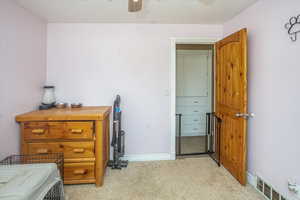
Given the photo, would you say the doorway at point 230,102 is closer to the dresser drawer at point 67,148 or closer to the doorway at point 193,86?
the doorway at point 193,86

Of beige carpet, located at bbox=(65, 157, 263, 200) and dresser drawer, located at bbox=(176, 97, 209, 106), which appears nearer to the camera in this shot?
beige carpet, located at bbox=(65, 157, 263, 200)

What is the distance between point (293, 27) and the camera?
5.18 ft

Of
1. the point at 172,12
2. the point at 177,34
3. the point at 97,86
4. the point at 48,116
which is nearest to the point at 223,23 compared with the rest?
the point at 177,34

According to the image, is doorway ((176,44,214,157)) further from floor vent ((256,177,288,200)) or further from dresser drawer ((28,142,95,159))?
dresser drawer ((28,142,95,159))

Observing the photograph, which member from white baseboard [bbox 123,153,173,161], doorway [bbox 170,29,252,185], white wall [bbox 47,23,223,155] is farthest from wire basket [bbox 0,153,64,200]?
doorway [bbox 170,29,252,185]

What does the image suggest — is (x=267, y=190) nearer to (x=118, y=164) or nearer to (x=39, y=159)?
(x=118, y=164)

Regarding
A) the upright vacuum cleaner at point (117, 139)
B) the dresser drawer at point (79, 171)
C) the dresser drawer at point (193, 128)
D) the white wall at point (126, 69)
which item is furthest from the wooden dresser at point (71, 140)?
the dresser drawer at point (193, 128)

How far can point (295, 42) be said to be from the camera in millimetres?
1563

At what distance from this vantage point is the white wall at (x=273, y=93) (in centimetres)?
159

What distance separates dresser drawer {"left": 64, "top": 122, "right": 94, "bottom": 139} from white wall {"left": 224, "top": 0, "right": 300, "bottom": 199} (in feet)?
6.67

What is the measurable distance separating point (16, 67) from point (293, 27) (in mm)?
2998

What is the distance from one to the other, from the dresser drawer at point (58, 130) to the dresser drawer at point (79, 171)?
347 millimetres

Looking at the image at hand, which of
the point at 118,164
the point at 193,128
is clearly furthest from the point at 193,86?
the point at 118,164

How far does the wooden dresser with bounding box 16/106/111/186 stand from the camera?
2.03 meters
